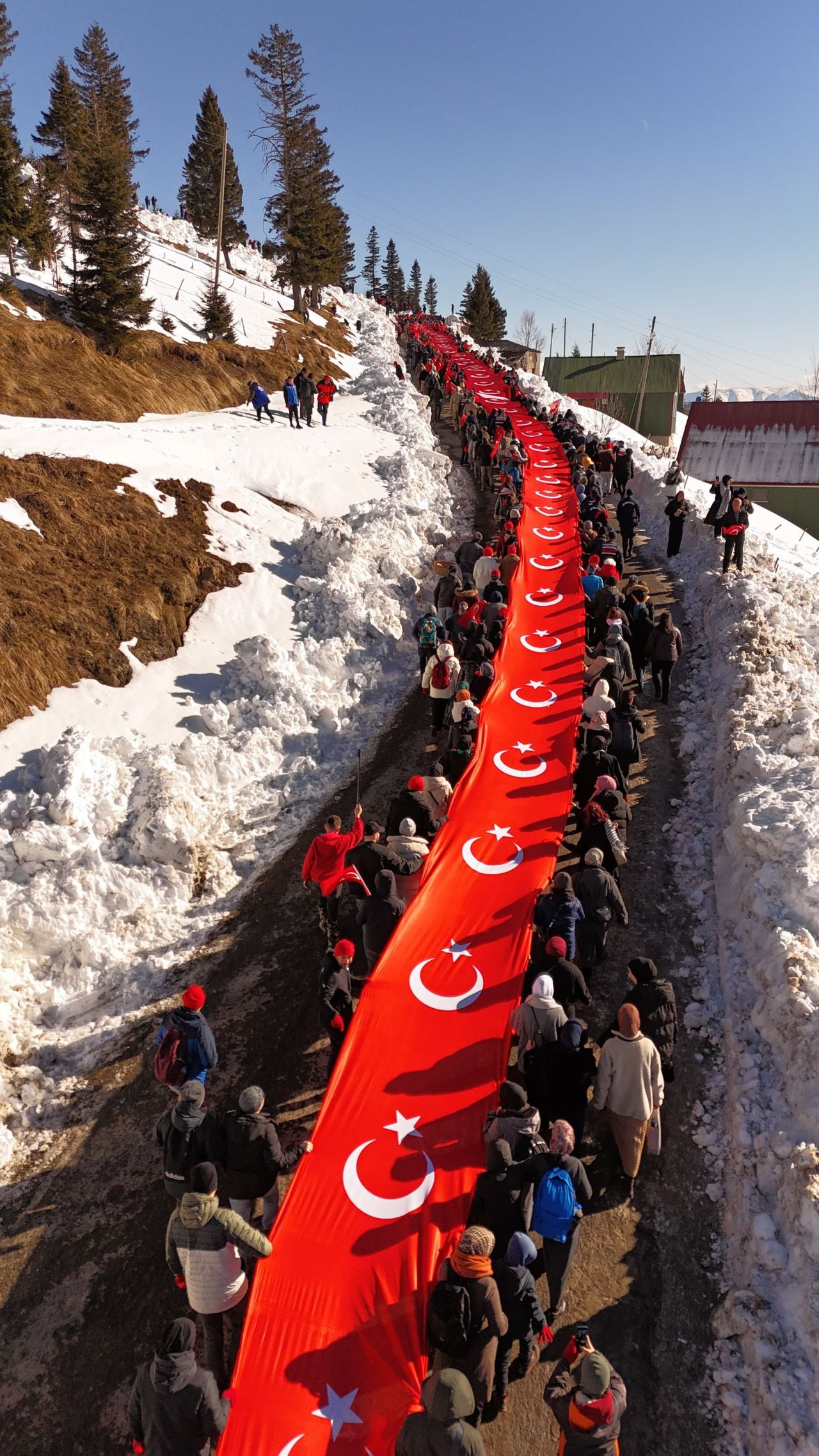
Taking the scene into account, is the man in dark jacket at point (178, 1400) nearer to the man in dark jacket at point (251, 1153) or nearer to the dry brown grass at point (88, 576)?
the man in dark jacket at point (251, 1153)

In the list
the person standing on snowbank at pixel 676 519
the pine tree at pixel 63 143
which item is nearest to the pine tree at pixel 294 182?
the pine tree at pixel 63 143

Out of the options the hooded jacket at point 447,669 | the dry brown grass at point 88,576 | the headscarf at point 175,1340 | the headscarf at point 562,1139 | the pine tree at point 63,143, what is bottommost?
the headscarf at point 175,1340

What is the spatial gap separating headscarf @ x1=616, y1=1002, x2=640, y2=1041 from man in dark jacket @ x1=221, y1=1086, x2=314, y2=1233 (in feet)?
9.73

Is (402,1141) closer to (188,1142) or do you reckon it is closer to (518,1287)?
(518,1287)

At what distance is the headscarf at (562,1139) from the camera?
5.46 metres

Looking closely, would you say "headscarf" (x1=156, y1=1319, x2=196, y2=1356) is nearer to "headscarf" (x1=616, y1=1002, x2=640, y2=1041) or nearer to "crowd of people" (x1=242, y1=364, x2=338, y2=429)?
"headscarf" (x1=616, y1=1002, x2=640, y2=1041)

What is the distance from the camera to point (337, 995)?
7.46 meters

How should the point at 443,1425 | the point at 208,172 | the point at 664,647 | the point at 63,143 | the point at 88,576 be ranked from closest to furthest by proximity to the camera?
the point at 443,1425 → the point at 664,647 → the point at 88,576 → the point at 63,143 → the point at 208,172

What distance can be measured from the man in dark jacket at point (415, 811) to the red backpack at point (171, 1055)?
3.59 metres

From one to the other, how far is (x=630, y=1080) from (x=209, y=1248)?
3.52 m

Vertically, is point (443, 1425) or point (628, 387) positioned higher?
point (628, 387)

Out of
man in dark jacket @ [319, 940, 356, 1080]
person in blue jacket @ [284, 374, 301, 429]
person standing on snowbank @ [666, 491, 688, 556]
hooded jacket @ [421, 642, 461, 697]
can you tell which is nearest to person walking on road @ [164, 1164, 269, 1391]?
man in dark jacket @ [319, 940, 356, 1080]

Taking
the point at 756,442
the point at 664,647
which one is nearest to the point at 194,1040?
the point at 664,647

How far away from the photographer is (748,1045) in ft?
24.3
